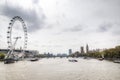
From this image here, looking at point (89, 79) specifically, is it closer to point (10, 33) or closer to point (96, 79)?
point (96, 79)

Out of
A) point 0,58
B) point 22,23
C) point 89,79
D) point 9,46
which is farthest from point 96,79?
point 0,58

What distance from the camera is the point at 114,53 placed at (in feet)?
481

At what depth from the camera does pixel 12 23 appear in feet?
364

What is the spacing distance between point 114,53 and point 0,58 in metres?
77.9

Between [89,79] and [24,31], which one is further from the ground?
[24,31]

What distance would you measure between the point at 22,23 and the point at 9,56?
2594 centimetres

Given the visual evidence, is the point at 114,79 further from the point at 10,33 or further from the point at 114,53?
the point at 114,53

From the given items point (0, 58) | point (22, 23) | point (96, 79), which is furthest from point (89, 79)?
point (0, 58)

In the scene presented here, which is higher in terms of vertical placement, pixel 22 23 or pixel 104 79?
pixel 22 23

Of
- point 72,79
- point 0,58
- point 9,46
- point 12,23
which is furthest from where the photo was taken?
point 0,58

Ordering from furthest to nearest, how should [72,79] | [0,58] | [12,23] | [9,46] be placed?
[0,58] < [9,46] < [12,23] < [72,79]

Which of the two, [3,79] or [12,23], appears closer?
[3,79]

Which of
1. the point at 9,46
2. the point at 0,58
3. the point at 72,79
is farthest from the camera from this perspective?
the point at 0,58

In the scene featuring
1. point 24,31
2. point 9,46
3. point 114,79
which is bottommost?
point 114,79
